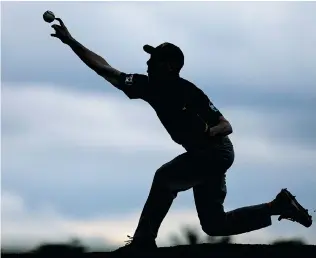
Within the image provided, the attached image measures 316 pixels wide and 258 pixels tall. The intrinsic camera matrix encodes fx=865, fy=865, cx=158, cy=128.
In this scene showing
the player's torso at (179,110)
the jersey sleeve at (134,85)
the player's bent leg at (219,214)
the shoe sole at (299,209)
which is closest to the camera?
the player's torso at (179,110)

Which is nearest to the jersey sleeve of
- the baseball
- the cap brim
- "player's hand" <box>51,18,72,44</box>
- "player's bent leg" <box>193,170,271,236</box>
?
the cap brim

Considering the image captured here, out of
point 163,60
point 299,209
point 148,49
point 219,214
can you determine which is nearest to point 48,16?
point 148,49

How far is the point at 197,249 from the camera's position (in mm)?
10234

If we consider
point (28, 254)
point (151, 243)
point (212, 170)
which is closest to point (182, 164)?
point (212, 170)

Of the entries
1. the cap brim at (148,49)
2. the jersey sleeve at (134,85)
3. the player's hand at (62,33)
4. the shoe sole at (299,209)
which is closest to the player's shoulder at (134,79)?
the jersey sleeve at (134,85)

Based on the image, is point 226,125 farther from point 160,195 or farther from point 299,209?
point 299,209

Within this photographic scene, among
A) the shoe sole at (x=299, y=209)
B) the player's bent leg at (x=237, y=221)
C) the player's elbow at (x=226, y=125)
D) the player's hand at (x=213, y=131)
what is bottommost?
the player's bent leg at (x=237, y=221)

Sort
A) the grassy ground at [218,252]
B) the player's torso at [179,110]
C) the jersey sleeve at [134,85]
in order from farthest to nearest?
the jersey sleeve at [134,85]
the player's torso at [179,110]
the grassy ground at [218,252]

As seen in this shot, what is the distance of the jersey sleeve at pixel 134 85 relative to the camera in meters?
10.4

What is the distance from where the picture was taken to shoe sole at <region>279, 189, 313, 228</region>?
36.1ft

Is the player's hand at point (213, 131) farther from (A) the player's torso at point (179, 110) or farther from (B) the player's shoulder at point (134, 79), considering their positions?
(B) the player's shoulder at point (134, 79)

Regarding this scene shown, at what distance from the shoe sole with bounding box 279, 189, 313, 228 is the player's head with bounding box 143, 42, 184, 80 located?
2.14 metres

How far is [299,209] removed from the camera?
1105cm

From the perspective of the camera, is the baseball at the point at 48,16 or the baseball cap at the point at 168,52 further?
the baseball at the point at 48,16
